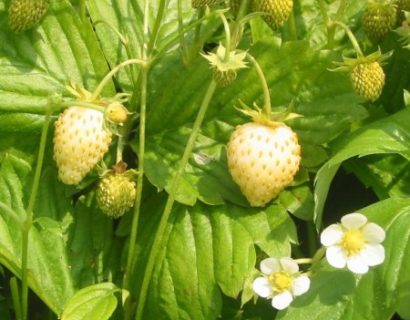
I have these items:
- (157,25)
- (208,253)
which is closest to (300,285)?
(208,253)

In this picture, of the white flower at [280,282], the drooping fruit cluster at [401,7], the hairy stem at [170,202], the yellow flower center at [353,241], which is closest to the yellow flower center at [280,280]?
the white flower at [280,282]

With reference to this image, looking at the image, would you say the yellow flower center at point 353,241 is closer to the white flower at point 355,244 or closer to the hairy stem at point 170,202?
the white flower at point 355,244

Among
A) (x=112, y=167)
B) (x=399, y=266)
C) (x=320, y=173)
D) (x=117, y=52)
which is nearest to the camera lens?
(x=399, y=266)

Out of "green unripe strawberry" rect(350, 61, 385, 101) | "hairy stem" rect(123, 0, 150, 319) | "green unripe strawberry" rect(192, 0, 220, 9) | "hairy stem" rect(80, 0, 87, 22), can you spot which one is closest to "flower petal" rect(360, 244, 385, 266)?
"green unripe strawberry" rect(350, 61, 385, 101)

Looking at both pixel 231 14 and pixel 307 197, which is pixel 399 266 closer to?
pixel 307 197

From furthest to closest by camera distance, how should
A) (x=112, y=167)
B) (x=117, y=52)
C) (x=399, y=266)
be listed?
(x=117, y=52) < (x=112, y=167) < (x=399, y=266)

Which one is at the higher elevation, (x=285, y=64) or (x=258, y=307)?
(x=285, y=64)

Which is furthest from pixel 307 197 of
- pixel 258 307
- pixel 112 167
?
pixel 112 167
